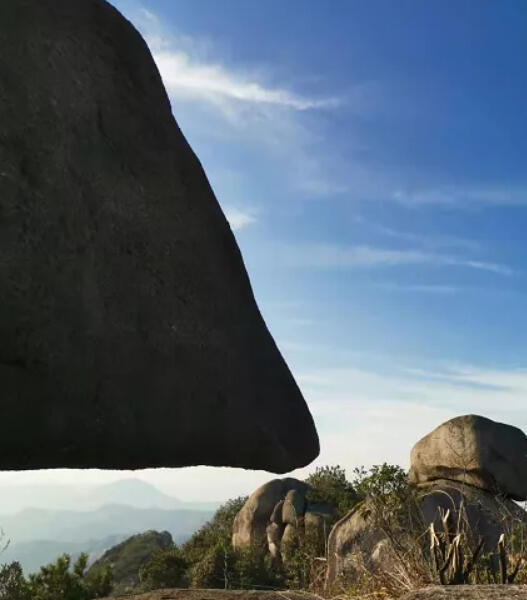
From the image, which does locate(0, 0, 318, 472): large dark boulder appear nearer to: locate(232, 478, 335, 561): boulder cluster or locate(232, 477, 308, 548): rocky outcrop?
locate(232, 478, 335, 561): boulder cluster

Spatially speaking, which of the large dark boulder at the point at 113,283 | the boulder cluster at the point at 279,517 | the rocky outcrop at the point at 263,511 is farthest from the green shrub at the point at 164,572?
the large dark boulder at the point at 113,283

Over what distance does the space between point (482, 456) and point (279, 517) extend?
34.2ft

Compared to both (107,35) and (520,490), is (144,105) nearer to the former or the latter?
(107,35)

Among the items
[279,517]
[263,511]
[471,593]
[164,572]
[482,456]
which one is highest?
[482,456]

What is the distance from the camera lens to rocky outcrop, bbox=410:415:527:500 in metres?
18.1

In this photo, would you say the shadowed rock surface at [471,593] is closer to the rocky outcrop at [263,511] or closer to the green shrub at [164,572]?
the green shrub at [164,572]

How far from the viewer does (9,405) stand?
3516mm

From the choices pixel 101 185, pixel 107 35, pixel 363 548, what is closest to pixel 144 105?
pixel 107 35

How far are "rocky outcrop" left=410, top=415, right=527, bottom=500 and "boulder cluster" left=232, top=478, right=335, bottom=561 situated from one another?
551cm

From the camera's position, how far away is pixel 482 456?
18078mm

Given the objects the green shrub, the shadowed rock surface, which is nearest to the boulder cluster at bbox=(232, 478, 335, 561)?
the green shrub

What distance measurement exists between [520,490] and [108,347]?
16.9 metres

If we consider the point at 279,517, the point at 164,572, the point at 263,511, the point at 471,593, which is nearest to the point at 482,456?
the point at 279,517

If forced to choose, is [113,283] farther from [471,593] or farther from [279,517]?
[279,517]
